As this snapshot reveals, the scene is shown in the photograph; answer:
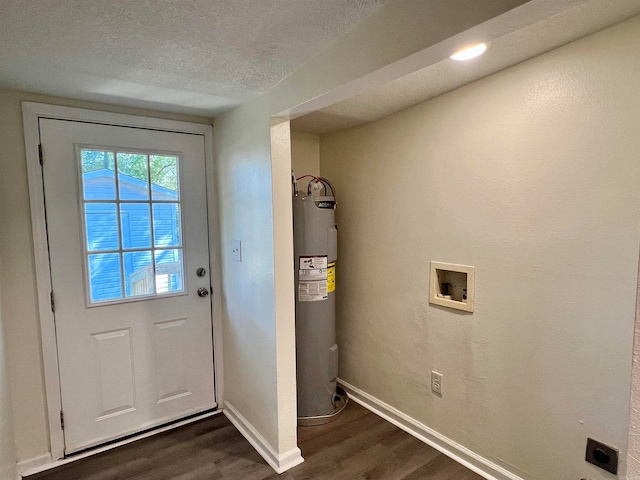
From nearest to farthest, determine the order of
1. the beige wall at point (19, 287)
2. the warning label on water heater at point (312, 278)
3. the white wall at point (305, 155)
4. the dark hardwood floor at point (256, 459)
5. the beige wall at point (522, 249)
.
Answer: the beige wall at point (522, 249) < the beige wall at point (19, 287) < the dark hardwood floor at point (256, 459) < the warning label on water heater at point (312, 278) < the white wall at point (305, 155)

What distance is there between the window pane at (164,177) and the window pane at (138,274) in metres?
0.38

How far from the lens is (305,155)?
277cm

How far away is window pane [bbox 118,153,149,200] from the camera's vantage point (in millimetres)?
2051

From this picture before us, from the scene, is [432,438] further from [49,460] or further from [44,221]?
[44,221]

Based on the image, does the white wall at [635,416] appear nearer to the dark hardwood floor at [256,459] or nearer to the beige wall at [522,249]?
the beige wall at [522,249]

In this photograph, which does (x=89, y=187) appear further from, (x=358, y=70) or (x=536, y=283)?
(x=536, y=283)

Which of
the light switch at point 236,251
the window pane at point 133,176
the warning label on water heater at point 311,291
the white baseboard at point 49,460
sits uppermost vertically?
the window pane at point 133,176

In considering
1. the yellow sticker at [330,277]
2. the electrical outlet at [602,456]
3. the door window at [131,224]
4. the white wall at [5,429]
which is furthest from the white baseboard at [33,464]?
the electrical outlet at [602,456]

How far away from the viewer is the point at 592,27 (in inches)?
52.1

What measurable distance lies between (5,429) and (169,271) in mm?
1035

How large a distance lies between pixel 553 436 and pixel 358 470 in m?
0.98

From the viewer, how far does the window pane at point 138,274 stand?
2.09 meters

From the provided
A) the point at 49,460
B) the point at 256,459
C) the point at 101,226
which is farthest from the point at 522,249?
the point at 49,460

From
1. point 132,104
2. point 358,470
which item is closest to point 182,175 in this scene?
point 132,104
